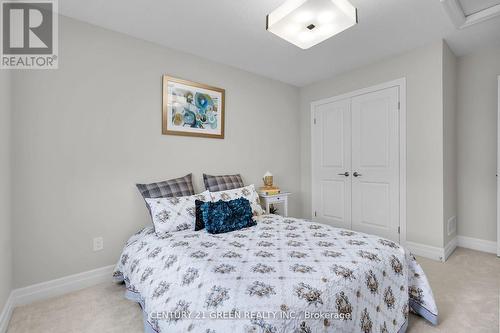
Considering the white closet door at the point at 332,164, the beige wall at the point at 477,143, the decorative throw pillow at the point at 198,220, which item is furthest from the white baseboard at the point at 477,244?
the decorative throw pillow at the point at 198,220

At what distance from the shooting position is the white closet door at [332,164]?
3613mm

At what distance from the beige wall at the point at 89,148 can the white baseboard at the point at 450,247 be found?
2890 millimetres

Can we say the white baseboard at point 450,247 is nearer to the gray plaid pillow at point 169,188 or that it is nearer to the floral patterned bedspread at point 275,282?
the floral patterned bedspread at point 275,282

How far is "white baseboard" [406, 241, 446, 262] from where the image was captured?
2.73 meters

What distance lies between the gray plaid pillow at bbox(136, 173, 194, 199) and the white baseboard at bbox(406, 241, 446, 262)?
271 cm

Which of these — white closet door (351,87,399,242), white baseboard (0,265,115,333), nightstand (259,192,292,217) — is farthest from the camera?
nightstand (259,192,292,217)

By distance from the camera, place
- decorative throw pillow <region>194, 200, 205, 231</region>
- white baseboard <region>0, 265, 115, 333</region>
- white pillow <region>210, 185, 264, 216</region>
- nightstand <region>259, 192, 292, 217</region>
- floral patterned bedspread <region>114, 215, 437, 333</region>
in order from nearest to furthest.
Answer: floral patterned bedspread <region>114, 215, 437, 333</region> → white baseboard <region>0, 265, 115, 333</region> → decorative throw pillow <region>194, 200, 205, 231</region> → white pillow <region>210, 185, 264, 216</region> → nightstand <region>259, 192, 292, 217</region>

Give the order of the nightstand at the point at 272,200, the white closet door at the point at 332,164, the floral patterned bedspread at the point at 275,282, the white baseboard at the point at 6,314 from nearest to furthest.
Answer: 1. the floral patterned bedspread at the point at 275,282
2. the white baseboard at the point at 6,314
3. the nightstand at the point at 272,200
4. the white closet door at the point at 332,164

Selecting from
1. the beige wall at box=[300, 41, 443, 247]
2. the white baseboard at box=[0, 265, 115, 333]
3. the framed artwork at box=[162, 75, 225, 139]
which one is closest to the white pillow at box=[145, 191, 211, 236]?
the white baseboard at box=[0, 265, 115, 333]

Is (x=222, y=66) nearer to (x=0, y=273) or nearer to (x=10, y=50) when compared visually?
(x=10, y=50)

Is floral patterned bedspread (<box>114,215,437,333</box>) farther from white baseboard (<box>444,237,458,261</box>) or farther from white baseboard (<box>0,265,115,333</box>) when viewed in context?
white baseboard (<box>444,237,458,261</box>)

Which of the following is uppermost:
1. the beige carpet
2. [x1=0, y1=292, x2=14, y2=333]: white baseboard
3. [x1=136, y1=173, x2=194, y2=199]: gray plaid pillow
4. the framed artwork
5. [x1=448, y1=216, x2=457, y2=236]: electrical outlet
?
the framed artwork

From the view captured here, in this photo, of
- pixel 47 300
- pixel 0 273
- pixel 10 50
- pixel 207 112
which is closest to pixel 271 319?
pixel 0 273

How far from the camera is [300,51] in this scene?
295 cm
